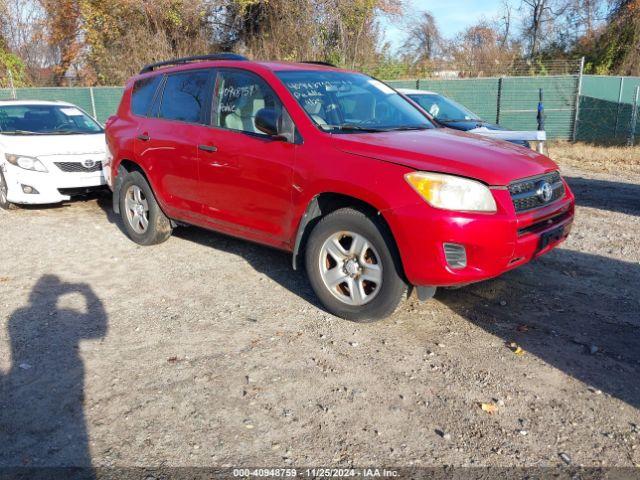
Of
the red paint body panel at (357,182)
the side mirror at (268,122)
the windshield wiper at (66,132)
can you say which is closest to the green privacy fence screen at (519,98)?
the windshield wiper at (66,132)

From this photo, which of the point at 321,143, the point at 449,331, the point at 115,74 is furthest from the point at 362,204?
the point at 115,74

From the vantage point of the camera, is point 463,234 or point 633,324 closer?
point 463,234

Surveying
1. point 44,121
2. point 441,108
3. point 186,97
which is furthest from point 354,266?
point 44,121

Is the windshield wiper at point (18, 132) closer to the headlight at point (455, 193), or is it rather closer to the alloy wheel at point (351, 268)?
the alloy wheel at point (351, 268)

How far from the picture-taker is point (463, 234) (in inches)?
141

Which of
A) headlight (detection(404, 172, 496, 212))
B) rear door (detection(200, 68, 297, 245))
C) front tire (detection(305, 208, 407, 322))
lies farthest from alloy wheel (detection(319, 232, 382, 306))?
headlight (detection(404, 172, 496, 212))

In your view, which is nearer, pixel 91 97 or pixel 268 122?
pixel 268 122

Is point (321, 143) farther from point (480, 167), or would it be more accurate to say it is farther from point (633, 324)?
point (633, 324)

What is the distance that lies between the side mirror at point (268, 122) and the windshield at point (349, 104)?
241 millimetres

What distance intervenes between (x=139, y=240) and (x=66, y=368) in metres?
2.83

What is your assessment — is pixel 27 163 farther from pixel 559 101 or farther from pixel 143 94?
pixel 559 101

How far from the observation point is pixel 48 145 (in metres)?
7.80

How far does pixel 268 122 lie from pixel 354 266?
1.31 m

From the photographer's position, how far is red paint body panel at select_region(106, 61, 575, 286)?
3650 millimetres
